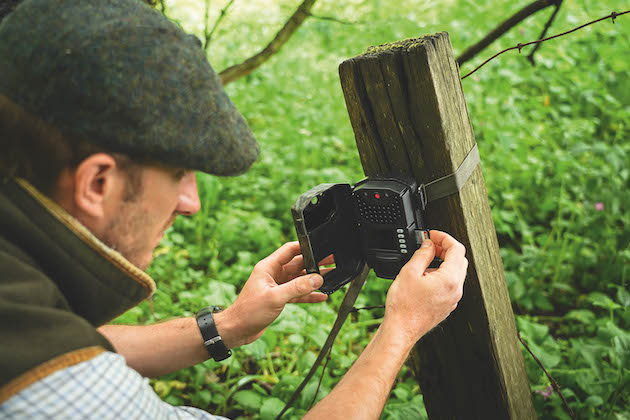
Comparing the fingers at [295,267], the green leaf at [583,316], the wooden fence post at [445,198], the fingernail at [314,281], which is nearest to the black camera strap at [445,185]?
the wooden fence post at [445,198]

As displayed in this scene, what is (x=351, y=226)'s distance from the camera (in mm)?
1438

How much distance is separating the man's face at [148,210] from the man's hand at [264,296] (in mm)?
410

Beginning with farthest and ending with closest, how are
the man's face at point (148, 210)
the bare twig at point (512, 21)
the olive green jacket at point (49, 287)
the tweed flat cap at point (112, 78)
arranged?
1. the bare twig at point (512, 21)
2. the man's face at point (148, 210)
3. the tweed flat cap at point (112, 78)
4. the olive green jacket at point (49, 287)

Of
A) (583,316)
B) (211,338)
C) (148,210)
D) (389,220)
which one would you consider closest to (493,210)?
(583,316)

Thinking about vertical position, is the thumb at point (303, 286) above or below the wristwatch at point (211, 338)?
above

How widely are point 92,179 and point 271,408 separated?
4.35ft

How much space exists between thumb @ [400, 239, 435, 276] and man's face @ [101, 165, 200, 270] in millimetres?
591

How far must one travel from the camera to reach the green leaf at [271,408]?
1.91 m

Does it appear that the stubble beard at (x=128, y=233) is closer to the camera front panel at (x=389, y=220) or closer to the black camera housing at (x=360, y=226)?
the black camera housing at (x=360, y=226)

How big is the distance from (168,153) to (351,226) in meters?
0.63

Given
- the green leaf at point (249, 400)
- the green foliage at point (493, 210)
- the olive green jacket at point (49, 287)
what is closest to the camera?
the olive green jacket at point (49, 287)

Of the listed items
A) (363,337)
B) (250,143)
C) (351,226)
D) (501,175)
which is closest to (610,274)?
(501,175)

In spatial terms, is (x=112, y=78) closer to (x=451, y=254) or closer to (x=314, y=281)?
(x=314, y=281)

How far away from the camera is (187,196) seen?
3.89ft
